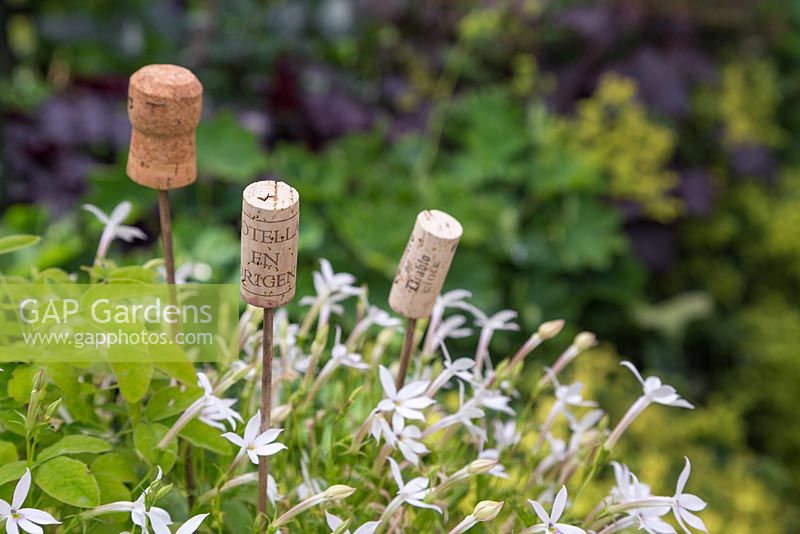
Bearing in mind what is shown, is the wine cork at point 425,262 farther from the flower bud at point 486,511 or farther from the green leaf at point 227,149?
the green leaf at point 227,149

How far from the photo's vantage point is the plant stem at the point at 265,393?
38cm

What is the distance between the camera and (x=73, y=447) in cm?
39

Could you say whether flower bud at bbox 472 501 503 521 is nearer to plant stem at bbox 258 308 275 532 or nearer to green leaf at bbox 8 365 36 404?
plant stem at bbox 258 308 275 532

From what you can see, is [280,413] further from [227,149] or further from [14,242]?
[227,149]

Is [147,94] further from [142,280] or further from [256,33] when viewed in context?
[256,33]

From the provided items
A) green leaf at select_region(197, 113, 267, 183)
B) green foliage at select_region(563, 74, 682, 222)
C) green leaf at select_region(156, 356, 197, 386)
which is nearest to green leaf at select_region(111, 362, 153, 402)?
green leaf at select_region(156, 356, 197, 386)

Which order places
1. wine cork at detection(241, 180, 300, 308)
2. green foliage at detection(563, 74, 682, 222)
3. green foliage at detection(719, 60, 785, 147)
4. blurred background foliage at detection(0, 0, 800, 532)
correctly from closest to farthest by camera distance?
1. wine cork at detection(241, 180, 300, 308)
2. blurred background foliage at detection(0, 0, 800, 532)
3. green foliage at detection(563, 74, 682, 222)
4. green foliage at detection(719, 60, 785, 147)

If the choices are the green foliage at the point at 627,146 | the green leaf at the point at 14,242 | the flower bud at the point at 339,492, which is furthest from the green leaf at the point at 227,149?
the flower bud at the point at 339,492

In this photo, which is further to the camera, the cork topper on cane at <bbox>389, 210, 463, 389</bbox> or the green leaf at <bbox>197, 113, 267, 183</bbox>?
the green leaf at <bbox>197, 113, 267, 183</bbox>

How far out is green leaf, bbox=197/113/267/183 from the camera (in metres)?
1.25

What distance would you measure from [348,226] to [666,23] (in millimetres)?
930

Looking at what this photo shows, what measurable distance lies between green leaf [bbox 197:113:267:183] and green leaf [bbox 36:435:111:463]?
0.88 metres

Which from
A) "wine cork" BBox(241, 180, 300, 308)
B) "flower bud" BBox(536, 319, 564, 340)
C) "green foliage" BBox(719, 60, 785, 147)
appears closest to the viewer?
"wine cork" BBox(241, 180, 300, 308)

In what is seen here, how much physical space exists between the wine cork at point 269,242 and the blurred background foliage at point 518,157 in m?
0.64
